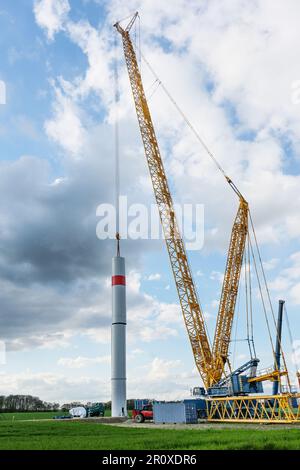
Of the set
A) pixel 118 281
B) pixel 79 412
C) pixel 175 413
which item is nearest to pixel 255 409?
pixel 175 413

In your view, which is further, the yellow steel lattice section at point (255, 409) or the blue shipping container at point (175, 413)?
the blue shipping container at point (175, 413)

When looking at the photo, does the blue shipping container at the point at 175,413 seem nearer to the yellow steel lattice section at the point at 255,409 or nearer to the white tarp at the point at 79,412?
the yellow steel lattice section at the point at 255,409

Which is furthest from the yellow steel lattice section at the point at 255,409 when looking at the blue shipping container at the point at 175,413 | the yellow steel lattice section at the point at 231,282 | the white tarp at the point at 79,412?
the white tarp at the point at 79,412

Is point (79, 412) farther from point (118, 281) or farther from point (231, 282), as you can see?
point (231, 282)

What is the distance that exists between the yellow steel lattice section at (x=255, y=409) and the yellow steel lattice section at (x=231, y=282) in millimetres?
17320

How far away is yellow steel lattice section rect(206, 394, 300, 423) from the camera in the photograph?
1886 inches

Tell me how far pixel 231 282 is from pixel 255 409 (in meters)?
27.9

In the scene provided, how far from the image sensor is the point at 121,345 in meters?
66.1

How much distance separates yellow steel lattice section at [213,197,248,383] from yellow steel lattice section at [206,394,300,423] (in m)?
17.3

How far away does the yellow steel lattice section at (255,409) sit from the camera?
4791 centimetres

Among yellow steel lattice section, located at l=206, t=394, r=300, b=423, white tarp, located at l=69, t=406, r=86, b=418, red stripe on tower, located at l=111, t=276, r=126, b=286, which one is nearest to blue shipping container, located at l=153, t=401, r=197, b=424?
yellow steel lattice section, located at l=206, t=394, r=300, b=423

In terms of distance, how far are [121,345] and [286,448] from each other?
45994mm
